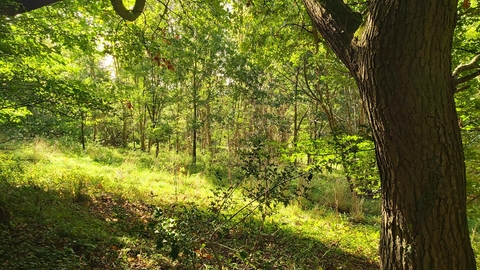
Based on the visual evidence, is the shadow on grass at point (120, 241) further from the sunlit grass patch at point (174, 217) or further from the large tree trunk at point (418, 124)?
the large tree trunk at point (418, 124)

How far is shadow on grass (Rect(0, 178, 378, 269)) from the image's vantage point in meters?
2.81

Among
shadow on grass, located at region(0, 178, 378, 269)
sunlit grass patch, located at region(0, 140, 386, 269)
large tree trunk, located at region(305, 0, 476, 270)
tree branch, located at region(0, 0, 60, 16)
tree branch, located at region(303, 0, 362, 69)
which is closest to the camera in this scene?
large tree trunk, located at region(305, 0, 476, 270)

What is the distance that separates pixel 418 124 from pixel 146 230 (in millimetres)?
3857

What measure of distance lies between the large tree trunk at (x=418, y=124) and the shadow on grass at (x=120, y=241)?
123cm

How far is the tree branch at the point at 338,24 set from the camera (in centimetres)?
209

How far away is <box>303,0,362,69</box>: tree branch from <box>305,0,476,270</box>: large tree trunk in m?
0.14

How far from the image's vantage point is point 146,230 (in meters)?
4.32

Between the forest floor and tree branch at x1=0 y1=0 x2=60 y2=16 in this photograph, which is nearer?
the forest floor

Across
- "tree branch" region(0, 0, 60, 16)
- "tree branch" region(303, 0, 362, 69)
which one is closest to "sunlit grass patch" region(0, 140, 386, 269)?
"tree branch" region(303, 0, 362, 69)

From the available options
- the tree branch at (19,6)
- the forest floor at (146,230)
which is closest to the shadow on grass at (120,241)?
the forest floor at (146,230)

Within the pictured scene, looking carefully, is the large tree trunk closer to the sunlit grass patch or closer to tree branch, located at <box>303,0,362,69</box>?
tree branch, located at <box>303,0,362,69</box>

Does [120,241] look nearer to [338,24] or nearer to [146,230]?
[146,230]

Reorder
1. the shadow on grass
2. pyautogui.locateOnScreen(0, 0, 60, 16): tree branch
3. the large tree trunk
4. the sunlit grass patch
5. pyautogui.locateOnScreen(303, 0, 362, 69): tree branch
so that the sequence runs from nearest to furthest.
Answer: the large tree trunk < pyautogui.locateOnScreen(303, 0, 362, 69): tree branch < the shadow on grass < the sunlit grass patch < pyautogui.locateOnScreen(0, 0, 60, 16): tree branch

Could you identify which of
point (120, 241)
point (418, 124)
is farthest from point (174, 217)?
point (418, 124)
